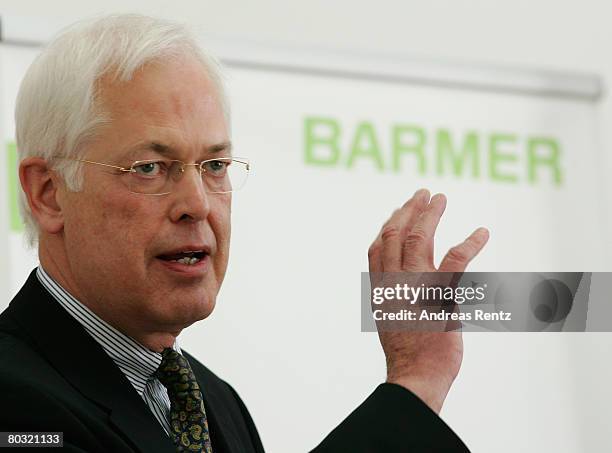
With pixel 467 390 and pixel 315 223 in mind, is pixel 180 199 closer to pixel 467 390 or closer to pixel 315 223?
pixel 315 223

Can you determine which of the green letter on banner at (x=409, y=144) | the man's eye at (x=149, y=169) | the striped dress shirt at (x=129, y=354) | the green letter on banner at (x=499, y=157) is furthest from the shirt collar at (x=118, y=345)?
the green letter on banner at (x=499, y=157)

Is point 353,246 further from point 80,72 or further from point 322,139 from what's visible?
point 80,72

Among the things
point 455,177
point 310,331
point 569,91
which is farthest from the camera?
point 569,91

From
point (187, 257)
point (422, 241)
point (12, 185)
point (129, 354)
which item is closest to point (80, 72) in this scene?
point (187, 257)

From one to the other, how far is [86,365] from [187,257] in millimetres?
217

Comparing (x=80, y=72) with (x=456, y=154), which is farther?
(x=456, y=154)

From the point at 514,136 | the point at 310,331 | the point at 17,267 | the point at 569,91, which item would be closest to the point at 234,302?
the point at 310,331

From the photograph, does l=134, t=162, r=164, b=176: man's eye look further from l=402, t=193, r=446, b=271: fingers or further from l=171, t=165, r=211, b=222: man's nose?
l=402, t=193, r=446, b=271: fingers

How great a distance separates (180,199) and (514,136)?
2.12m

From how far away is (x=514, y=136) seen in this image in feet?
11.3

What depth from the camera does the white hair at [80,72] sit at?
1510 mm

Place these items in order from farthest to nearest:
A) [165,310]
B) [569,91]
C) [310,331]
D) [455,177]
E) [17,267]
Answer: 1. [569,91]
2. [455,177]
3. [310,331]
4. [17,267]
5. [165,310]

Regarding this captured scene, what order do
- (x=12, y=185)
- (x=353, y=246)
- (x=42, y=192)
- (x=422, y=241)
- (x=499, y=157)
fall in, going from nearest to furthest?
(x=422, y=241)
(x=42, y=192)
(x=12, y=185)
(x=353, y=246)
(x=499, y=157)

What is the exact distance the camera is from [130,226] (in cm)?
151
